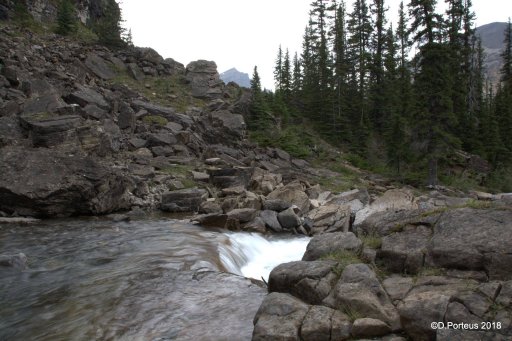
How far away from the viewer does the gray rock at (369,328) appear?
5.40 metres

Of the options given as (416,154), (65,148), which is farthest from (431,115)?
(65,148)

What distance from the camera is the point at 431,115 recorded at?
28969mm

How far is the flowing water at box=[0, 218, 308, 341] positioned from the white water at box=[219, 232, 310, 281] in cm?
5

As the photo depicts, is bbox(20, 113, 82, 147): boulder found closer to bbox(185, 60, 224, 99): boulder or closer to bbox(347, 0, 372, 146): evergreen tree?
bbox(185, 60, 224, 99): boulder

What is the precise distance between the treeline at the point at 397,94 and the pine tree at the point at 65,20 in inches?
791

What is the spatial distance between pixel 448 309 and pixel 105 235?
35.5 feet

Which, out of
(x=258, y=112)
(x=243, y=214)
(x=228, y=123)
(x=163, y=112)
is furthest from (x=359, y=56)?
(x=243, y=214)

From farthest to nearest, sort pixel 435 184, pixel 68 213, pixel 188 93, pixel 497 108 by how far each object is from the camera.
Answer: pixel 497 108 < pixel 188 93 < pixel 435 184 < pixel 68 213

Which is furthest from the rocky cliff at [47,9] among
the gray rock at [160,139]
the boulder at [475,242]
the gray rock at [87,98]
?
the boulder at [475,242]

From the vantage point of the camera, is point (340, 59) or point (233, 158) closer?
point (233, 158)

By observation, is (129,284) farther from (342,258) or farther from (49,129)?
(49,129)

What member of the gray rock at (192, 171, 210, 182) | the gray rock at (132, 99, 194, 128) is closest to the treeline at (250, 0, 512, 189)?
the gray rock at (132, 99, 194, 128)

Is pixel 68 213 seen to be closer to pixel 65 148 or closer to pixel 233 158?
pixel 65 148

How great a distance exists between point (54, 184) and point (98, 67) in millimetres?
22778
